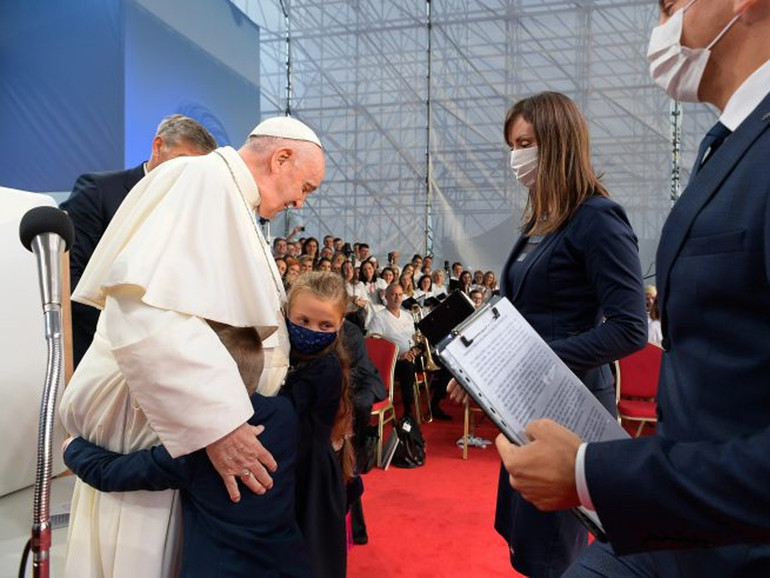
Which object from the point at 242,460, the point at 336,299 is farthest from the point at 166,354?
the point at 336,299

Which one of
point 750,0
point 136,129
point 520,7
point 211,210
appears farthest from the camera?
point 520,7

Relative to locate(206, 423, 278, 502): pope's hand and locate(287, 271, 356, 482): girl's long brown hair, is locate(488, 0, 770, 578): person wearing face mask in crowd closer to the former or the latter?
locate(206, 423, 278, 502): pope's hand

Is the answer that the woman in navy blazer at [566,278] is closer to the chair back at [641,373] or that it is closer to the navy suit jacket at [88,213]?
the navy suit jacket at [88,213]

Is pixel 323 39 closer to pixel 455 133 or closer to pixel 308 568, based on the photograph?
pixel 455 133

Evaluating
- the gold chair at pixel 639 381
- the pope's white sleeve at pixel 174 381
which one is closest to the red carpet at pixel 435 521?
the gold chair at pixel 639 381

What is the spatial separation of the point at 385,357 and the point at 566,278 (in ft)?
10.8

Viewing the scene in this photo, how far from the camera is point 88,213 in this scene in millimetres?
2598

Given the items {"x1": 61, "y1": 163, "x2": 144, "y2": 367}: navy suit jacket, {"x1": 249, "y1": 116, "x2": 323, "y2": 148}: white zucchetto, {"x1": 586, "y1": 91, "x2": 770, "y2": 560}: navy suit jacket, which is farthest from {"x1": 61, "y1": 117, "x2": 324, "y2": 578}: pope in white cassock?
{"x1": 61, "y1": 163, "x2": 144, "y2": 367}: navy suit jacket

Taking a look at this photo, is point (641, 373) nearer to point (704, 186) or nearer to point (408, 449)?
point (408, 449)

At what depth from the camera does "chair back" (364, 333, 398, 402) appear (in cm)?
472

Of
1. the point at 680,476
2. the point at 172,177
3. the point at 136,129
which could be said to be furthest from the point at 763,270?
the point at 136,129

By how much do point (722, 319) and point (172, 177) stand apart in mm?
1170

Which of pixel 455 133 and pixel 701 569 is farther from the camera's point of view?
pixel 455 133

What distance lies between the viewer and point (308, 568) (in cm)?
137
